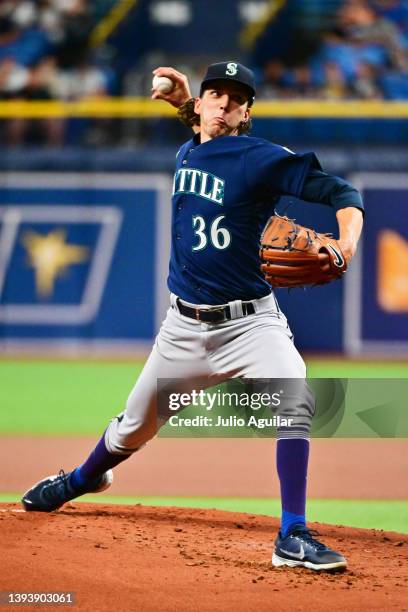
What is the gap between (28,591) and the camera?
3381 millimetres

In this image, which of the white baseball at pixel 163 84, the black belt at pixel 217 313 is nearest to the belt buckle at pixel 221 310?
the black belt at pixel 217 313

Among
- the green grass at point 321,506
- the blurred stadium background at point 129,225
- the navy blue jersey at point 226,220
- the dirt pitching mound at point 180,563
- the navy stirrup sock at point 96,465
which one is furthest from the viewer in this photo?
the blurred stadium background at point 129,225

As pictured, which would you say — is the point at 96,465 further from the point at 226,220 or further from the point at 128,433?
the point at 226,220

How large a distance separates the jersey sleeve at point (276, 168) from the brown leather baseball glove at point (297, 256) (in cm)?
14

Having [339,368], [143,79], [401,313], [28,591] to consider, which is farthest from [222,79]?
[143,79]

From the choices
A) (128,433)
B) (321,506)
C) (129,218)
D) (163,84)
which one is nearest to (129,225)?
(129,218)

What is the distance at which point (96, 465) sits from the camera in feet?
14.8

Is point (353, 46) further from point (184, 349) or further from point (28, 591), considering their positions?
point (28, 591)

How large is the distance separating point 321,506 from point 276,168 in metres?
2.05

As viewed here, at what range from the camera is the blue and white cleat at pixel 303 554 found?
12.4 ft

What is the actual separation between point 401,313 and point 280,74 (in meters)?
3.37

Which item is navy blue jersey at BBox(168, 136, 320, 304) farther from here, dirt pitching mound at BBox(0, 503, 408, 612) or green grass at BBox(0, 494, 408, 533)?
green grass at BBox(0, 494, 408, 533)

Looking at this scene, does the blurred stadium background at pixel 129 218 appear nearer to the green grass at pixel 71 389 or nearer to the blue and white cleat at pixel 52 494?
the green grass at pixel 71 389

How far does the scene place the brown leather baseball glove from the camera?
379 centimetres
